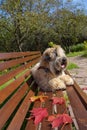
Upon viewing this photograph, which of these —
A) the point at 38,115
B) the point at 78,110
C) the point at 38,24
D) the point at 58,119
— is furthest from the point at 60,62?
the point at 38,24

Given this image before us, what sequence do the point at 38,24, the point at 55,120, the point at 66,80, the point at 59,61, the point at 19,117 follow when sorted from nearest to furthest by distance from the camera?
the point at 55,120 < the point at 19,117 < the point at 59,61 < the point at 66,80 < the point at 38,24

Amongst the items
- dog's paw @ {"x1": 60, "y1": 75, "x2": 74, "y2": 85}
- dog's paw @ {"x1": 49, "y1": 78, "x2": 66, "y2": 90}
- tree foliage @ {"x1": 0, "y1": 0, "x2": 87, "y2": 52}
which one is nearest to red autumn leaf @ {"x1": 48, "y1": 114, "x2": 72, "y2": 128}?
dog's paw @ {"x1": 49, "y1": 78, "x2": 66, "y2": 90}

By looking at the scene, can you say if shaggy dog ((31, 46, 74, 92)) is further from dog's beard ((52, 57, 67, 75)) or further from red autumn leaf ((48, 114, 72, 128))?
red autumn leaf ((48, 114, 72, 128))

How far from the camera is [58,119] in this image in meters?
2.68

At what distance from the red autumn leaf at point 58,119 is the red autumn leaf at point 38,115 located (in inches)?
3.8

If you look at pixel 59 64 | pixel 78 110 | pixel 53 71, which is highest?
pixel 59 64

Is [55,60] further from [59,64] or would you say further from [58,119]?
[58,119]

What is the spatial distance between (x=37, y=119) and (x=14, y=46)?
3284 cm

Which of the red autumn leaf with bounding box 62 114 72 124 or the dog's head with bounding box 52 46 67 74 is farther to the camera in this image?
the dog's head with bounding box 52 46 67 74

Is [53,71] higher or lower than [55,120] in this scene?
higher

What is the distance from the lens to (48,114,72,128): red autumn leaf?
257 cm

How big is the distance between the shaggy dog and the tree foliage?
2328 cm

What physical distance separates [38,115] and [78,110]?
0.43 m

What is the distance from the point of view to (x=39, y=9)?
3047 cm
